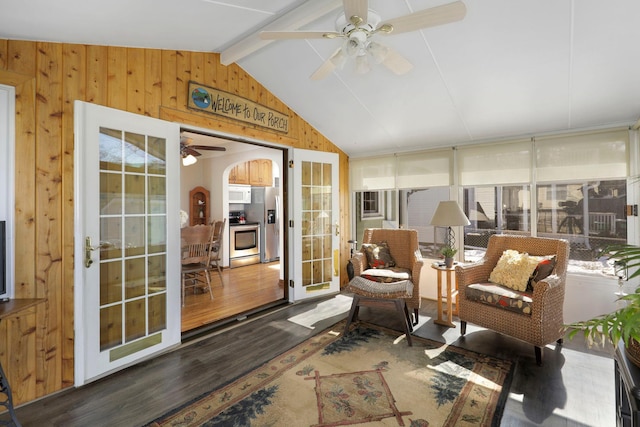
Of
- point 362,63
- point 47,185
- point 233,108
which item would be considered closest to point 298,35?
point 362,63

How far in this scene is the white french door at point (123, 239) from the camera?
2340 mm

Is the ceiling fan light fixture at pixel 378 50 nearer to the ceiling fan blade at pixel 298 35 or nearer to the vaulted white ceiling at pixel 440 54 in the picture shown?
the ceiling fan blade at pixel 298 35

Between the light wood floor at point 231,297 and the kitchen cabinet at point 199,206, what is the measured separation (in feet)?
4.09

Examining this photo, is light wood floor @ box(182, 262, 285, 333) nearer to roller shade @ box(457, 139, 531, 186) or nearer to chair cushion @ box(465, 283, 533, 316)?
chair cushion @ box(465, 283, 533, 316)

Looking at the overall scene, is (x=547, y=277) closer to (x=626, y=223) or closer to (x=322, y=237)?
(x=626, y=223)

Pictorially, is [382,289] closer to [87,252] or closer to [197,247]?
[87,252]

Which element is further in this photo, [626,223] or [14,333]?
[626,223]

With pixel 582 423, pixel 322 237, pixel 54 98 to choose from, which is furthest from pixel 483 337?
pixel 54 98

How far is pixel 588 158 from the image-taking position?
3.40 m

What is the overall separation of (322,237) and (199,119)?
7.67 feet

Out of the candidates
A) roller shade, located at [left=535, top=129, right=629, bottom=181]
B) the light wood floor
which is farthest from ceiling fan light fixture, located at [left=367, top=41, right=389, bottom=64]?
the light wood floor

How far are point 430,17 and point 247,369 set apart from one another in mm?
2731

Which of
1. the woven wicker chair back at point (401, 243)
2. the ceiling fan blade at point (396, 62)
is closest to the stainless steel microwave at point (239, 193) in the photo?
the woven wicker chair back at point (401, 243)

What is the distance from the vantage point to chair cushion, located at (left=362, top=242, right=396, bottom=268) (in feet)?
12.6
